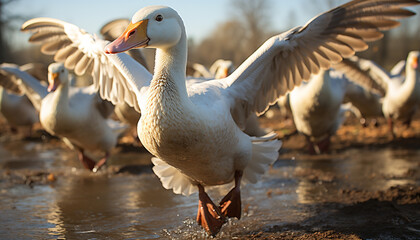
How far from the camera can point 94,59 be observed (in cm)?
577

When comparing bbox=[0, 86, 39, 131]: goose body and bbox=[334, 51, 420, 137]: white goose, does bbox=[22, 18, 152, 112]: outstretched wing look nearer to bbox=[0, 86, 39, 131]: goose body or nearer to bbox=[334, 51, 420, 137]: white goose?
bbox=[0, 86, 39, 131]: goose body

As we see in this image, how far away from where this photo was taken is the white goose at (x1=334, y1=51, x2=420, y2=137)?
34.6 ft

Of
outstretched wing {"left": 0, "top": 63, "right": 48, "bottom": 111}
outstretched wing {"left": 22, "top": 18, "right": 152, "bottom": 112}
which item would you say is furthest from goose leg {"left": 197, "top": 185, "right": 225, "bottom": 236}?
outstretched wing {"left": 0, "top": 63, "right": 48, "bottom": 111}

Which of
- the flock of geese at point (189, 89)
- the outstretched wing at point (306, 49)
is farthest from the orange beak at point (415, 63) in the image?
the outstretched wing at point (306, 49)

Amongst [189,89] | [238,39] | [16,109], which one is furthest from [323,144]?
[238,39]

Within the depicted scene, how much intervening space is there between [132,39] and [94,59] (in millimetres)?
2331

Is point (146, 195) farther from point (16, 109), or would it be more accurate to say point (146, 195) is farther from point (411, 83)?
point (16, 109)

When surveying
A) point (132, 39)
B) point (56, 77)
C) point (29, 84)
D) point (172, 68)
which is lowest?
point (29, 84)

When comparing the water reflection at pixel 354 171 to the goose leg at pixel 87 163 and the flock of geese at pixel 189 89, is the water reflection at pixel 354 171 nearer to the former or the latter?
the flock of geese at pixel 189 89

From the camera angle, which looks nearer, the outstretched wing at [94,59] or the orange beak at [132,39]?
the orange beak at [132,39]

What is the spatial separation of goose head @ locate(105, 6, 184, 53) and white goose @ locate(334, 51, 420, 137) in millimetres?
7785

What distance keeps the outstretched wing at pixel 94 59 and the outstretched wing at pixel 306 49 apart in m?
0.89

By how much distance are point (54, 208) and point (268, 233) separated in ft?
8.78

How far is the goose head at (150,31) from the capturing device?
357 centimetres
